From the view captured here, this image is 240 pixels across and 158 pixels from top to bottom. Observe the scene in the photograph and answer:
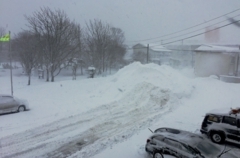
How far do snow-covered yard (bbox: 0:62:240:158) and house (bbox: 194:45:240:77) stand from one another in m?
9.97

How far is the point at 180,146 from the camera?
5.77 m

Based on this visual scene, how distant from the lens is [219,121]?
788 cm

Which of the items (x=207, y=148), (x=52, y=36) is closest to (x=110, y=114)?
(x=207, y=148)

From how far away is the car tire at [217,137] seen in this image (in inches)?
297

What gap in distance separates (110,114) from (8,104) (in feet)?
19.5

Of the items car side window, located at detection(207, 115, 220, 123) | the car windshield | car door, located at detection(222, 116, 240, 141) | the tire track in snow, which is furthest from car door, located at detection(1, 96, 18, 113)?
car door, located at detection(222, 116, 240, 141)

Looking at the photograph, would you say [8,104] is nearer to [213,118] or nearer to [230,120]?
[213,118]

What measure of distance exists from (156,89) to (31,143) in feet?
30.0

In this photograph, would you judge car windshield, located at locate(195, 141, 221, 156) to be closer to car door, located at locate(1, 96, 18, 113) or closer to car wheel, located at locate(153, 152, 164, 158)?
car wheel, located at locate(153, 152, 164, 158)

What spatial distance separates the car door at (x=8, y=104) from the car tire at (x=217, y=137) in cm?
1060

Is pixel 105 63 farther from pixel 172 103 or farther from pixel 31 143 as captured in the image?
pixel 31 143

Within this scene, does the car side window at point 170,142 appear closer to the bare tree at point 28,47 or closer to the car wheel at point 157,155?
the car wheel at point 157,155

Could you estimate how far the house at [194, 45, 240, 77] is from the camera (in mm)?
24938

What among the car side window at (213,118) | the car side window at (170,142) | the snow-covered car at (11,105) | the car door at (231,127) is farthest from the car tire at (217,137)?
the snow-covered car at (11,105)
